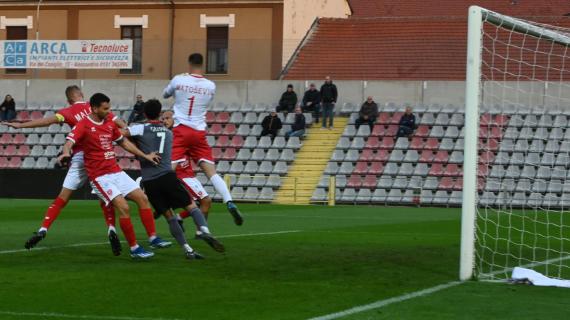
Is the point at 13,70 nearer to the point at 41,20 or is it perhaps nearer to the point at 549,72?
the point at 41,20

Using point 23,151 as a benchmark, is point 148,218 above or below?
below

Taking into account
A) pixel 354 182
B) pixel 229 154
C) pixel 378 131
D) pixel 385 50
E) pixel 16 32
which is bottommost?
pixel 354 182

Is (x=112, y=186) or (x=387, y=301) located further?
(x=112, y=186)

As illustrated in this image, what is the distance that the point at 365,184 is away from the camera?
34875 mm

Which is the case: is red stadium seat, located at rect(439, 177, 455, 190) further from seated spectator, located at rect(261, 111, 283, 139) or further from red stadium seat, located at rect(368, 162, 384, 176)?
seated spectator, located at rect(261, 111, 283, 139)

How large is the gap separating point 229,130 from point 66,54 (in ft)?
23.0

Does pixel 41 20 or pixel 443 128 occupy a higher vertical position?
pixel 41 20

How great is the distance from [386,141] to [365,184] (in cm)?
218

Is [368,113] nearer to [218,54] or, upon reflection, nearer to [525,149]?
[525,149]

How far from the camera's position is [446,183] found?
3397cm

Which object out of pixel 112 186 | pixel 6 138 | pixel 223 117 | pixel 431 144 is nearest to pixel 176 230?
pixel 112 186

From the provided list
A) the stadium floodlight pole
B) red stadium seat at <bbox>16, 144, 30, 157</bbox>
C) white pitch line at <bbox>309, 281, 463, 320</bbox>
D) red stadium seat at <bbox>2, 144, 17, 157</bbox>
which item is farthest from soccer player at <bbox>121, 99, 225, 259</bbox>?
red stadium seat at <bbox>2, 144, 17, 157</bbox>

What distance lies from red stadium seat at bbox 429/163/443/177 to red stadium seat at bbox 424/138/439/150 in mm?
816

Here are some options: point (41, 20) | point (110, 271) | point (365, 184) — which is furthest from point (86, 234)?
point (41, 20)
